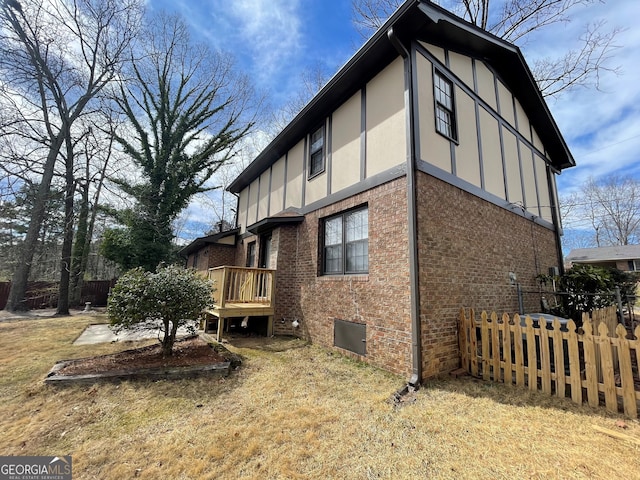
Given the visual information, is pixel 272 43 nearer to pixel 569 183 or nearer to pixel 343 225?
pixel 343 225

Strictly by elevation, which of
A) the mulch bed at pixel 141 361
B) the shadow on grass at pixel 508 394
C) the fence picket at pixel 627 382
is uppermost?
the fence picket at pixel 627 382

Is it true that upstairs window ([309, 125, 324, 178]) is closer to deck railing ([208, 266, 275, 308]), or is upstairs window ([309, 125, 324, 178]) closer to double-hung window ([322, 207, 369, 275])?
double-hung window ([322, 207, 369, 275])

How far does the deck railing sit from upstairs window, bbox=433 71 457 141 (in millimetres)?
5487

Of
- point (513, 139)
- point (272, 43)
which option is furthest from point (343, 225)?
point (272, 43)

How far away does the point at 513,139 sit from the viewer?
8375mm

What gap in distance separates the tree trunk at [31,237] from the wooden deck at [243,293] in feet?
29.9

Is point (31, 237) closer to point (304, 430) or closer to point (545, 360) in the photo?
point (304, 430)

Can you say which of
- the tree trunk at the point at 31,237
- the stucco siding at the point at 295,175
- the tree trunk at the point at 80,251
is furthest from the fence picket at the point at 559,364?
the tree trunk at the point at 80,251

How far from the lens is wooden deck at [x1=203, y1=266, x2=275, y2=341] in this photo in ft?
22.9

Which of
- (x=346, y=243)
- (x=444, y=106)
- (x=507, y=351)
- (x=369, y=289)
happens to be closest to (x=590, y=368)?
(x=507, y=351)

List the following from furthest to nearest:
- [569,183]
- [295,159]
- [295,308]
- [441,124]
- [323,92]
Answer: [569,183], [295,159], [295,308], [323,92], [441,124]

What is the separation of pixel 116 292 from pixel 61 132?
40.9 ft

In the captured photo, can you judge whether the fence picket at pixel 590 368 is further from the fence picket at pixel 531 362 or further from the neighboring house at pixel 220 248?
the neighboring house at pixel 220 248

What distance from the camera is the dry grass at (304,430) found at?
239 cm
